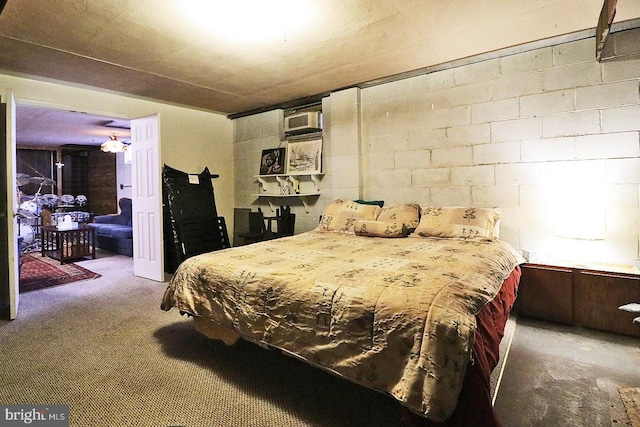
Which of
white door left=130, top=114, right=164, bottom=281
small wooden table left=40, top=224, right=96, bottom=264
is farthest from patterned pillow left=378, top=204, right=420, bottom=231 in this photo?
small wooden table left=40, top=224, right=96, bottom=264

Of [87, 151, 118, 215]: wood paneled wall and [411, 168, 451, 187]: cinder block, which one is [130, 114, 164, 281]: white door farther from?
[87, 151, 118, 215]: wood paneled wall

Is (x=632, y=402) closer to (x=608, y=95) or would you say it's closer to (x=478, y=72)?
(x=608, y=95)

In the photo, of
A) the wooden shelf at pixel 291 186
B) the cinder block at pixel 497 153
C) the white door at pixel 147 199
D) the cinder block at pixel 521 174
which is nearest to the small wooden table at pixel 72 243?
the white door at pixel 147 199

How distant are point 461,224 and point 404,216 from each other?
55 centimetres

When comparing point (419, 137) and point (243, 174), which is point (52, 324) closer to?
point (243, 174)

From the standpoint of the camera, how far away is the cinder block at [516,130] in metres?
3.04

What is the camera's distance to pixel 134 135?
14.8 feet

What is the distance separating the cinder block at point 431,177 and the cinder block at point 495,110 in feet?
1.88

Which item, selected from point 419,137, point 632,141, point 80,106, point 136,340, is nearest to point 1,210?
point 80,106

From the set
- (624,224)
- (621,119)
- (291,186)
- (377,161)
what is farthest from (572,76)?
(291,186)

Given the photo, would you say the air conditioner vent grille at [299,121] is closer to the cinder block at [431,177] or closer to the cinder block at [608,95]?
the cinder block at [431,177]

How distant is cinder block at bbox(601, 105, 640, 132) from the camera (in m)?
2.64

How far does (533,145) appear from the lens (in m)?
3.05

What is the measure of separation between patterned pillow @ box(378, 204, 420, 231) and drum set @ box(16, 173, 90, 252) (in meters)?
4.82
